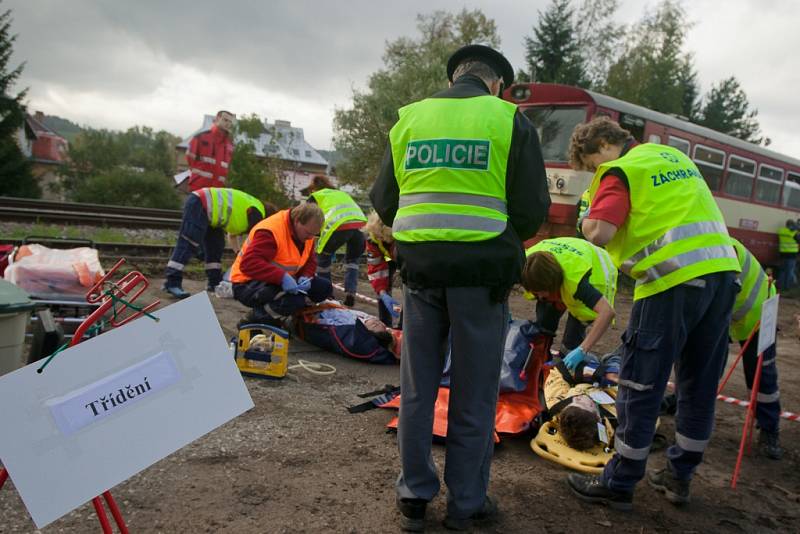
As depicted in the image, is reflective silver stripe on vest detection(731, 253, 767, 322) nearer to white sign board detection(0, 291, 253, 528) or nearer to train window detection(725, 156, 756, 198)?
white sign board detection(0, 291, 253, 528)

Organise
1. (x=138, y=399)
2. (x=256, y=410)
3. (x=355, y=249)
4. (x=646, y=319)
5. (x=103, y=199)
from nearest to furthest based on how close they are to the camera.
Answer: (x=138, y=399) < (x=646, y=319) < (x=256, y=410) < (x=355, y=249) < (x=103, y=199)

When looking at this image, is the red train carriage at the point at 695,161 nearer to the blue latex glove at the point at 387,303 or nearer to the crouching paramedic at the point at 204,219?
the blue latex glove at the point at 387,303

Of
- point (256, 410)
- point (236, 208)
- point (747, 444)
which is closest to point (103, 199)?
point (236, 208)

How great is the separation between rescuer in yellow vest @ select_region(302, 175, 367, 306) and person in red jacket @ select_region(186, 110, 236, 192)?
255 cm

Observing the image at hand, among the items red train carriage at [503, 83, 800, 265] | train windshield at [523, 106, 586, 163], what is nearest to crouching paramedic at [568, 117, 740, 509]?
red train carriage at [503, 83, 800, 265]

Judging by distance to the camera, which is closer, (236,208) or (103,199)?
(236,208)

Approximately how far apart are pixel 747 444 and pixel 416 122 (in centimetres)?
309

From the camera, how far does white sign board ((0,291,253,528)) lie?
1.36m

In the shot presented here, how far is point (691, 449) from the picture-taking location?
2.86m

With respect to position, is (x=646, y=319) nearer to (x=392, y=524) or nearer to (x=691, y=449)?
(x=691, y=449)

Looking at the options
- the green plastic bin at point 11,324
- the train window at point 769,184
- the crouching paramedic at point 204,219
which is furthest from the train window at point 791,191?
the green plastic bin at point 11,324

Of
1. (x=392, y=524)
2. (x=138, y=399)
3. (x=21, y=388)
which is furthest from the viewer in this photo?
(x=392, y=524)

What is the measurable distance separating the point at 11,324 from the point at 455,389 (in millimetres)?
2050

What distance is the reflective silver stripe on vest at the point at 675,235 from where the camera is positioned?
2.66 meters
